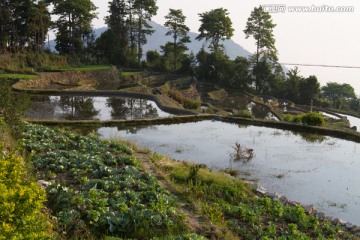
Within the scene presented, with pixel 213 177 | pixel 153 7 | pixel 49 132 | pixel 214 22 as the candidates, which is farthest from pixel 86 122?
pixel 153 7

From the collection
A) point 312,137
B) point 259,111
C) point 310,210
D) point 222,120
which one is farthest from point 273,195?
point 259,111

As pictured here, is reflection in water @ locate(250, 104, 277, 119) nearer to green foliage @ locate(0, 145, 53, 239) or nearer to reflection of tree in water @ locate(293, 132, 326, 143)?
reflection of tree in water @ locate(293, 132, 326, 143)

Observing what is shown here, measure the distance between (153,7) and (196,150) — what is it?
49.8 meters

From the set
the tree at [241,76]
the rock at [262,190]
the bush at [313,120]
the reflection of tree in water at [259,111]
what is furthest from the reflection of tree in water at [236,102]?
the rock at [262,190]

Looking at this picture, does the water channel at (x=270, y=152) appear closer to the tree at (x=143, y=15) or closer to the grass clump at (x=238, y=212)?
the grass clump at (x=238, y=212)

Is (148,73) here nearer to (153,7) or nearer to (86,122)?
(153,7)

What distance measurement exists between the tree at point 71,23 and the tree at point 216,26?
18.0 m

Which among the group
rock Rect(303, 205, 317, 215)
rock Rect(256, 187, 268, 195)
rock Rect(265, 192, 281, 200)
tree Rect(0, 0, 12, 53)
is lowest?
rock Rect(303, 205, 317, 215)

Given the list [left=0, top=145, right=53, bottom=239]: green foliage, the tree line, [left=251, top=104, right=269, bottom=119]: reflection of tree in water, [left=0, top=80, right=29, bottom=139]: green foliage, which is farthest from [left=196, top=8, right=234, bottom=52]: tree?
[left=0, top=145, right=53, bottom=239]: green foliage

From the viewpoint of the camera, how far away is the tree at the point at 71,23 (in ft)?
167

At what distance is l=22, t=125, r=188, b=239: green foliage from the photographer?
23.2 ft

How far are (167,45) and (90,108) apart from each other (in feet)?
121

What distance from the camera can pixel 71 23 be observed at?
52531mm

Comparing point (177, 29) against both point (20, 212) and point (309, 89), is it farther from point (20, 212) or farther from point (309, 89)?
point (20, 212)
